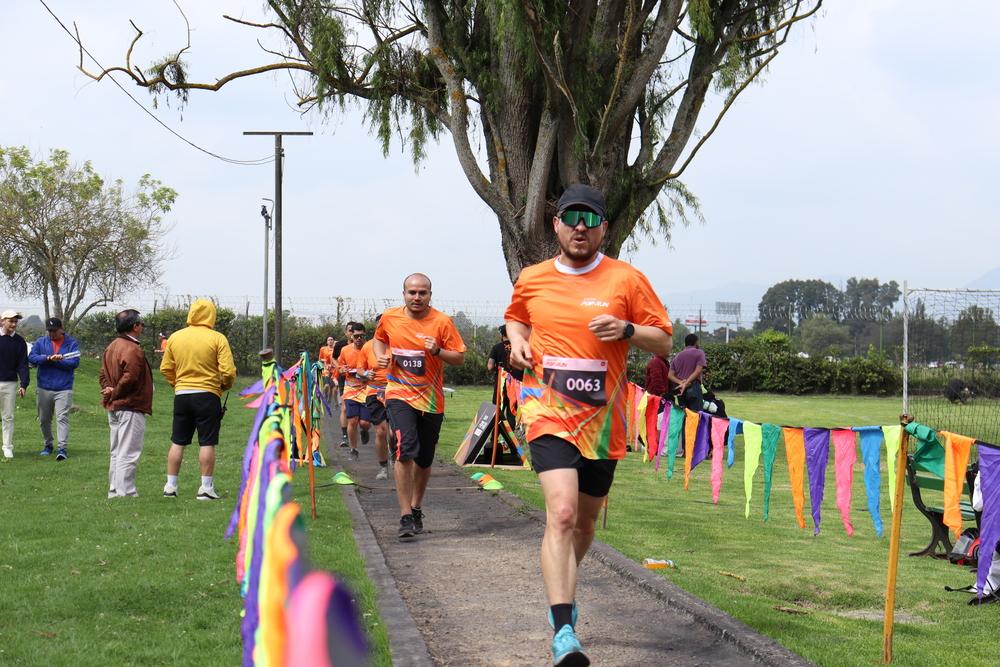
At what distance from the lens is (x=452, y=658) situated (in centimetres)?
513

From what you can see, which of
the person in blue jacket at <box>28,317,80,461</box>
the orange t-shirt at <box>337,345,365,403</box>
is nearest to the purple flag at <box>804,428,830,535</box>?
the orange t-shirt at <box>337,345,365,403</box>

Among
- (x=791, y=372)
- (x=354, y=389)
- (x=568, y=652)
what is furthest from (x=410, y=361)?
(x=791, y=372)

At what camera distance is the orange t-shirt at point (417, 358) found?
8.39m

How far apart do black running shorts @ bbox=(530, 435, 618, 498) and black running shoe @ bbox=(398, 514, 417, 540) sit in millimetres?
3681

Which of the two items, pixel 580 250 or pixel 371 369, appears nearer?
pixel 580 250

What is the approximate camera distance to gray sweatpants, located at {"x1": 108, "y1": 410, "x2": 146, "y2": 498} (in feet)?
33.6

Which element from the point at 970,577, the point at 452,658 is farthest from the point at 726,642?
the point at 970,577

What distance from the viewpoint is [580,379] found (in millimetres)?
4848

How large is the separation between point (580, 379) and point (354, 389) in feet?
32.8

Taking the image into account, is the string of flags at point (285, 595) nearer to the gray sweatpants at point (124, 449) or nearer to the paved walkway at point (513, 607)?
the paved walkway at point (513, 607)

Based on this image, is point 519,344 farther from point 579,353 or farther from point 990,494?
point 990,494

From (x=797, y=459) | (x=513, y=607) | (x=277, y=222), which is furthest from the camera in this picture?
(x=277, y=222)

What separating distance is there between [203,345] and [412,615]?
4.59m

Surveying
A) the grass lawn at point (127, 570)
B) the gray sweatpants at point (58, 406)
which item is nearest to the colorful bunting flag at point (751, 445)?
the grass lawn at point (127, 570)
